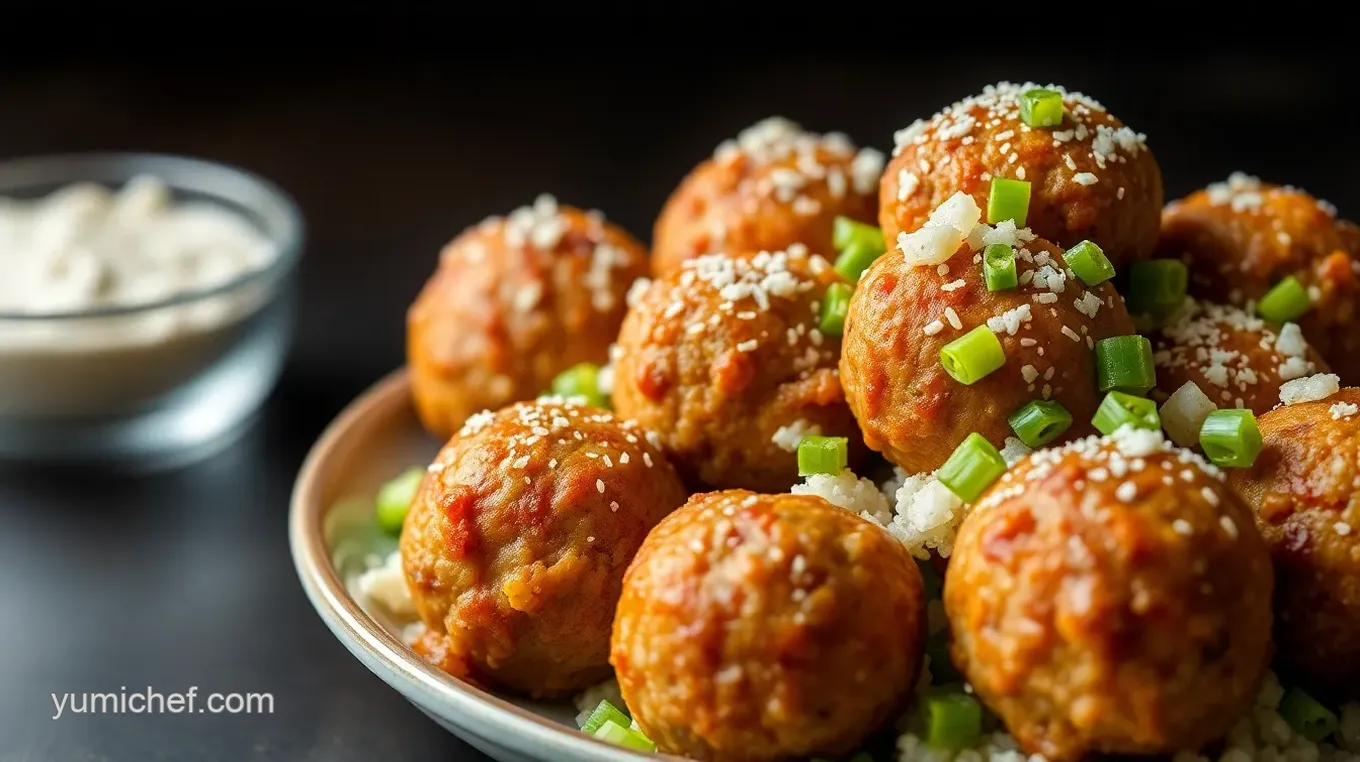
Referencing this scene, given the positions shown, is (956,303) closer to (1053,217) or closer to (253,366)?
(1053,217)

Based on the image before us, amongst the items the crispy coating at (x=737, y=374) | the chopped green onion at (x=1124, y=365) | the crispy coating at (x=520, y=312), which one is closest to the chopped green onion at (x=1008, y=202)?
the chopped green onion at (x=1124, y=365)

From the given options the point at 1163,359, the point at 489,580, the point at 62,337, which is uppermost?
the point at 1163,359

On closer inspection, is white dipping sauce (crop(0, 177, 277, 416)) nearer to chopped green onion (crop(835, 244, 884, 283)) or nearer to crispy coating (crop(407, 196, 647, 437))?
crispy coating (crop(407, 196, 647, 437))

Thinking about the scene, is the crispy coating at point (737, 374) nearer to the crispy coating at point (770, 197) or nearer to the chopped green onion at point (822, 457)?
the chopped green onion at point (822, 457)

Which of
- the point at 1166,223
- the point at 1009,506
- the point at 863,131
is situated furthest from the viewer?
the point at 863,131

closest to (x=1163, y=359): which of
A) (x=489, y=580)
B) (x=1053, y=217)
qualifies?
(x=1053, y=217)

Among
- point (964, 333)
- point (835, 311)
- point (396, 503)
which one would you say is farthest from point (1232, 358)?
point (396, 503)
